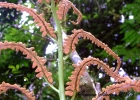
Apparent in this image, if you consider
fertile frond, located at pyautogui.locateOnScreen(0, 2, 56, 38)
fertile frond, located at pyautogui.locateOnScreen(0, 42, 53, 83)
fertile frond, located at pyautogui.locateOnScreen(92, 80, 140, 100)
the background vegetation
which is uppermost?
the background vegetation

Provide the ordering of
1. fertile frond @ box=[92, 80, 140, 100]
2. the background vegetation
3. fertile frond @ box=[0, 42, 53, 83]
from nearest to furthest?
fertile frond @ box=[92, 80, 140, 100], fertile frond @ box=[0, 42, 53, 83], the background vegetation

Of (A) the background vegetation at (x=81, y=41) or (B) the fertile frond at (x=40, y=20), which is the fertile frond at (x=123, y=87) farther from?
(A) the background vegetation at (x=81, y=41)

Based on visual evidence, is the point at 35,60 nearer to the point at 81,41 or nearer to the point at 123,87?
the point at 123,87

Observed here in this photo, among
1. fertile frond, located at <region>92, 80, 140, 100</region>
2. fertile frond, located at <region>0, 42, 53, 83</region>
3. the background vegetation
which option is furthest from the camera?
the background vegetation

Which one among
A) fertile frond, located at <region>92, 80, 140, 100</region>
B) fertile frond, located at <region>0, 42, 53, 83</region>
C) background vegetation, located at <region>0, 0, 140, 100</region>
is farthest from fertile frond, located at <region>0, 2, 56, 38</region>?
background vegetation, located at <region>0, 0, 140, 100</region>

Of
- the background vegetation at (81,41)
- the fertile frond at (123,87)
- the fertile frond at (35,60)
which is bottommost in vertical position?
the fertile frond at (123,87)

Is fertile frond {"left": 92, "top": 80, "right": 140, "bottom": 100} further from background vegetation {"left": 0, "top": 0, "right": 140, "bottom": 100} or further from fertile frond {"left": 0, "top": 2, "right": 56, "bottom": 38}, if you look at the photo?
background vegetation {"left": 0, "top": 0, "right": 140, "bottom": 100}

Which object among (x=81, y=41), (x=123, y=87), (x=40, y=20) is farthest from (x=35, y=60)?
(x=81, y=41)

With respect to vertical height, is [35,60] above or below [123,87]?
above

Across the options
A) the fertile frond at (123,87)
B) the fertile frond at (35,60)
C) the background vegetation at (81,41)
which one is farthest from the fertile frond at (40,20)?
the background vegetation at (81,41)
